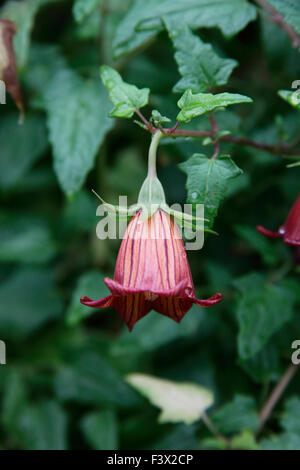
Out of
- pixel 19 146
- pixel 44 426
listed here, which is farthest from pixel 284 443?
pixel 19 146

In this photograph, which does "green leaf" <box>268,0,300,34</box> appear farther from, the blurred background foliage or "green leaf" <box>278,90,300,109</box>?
"green leaf" <box>278,90,300,109</box>

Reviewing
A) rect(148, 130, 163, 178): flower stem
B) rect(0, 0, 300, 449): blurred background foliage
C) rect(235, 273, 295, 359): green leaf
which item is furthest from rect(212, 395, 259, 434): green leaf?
rect(148, 130, 163, 178): flower stem

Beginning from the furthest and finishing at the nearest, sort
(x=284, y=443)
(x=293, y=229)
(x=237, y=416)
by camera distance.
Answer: (x=237, y=416) < (x=284, y=443) < (x=293, y=229)

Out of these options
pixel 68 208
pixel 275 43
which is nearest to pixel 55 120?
pixel 68 208

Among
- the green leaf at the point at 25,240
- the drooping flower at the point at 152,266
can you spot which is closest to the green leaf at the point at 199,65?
the drooping flower at the point at 152,266

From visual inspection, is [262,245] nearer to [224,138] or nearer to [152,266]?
[224,138]

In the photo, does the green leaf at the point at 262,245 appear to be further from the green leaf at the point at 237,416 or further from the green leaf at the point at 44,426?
the green leaf at the point at 44,426

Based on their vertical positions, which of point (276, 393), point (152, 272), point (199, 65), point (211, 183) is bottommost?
point (276, 393)
